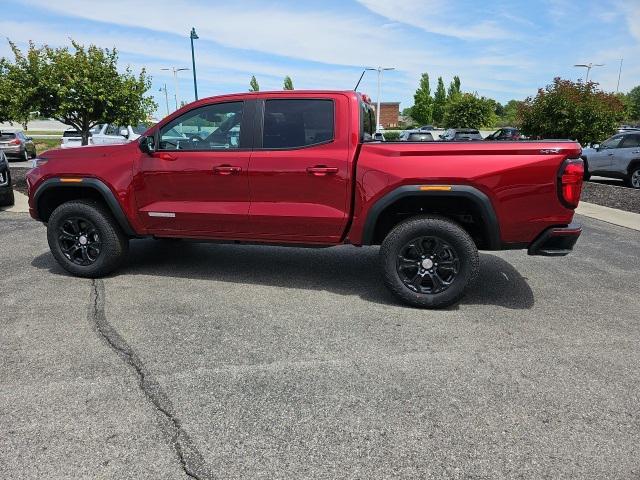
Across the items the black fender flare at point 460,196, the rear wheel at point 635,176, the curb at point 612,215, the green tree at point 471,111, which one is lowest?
the curb at point 612,215

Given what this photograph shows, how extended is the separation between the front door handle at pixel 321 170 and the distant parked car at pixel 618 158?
11577 mm

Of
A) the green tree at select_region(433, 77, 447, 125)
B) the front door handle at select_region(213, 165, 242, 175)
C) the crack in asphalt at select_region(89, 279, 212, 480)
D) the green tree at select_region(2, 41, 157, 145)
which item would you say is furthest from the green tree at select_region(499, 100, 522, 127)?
the crack in asphalt at select_region(89, 279, 212, 480)

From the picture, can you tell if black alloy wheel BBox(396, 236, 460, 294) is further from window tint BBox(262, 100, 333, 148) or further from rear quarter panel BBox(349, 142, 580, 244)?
window tint BBox(262, 100, 333, 148)

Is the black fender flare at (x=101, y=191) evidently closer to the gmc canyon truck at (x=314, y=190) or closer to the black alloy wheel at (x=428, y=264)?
the gmc canyon truck at (x=314, y=190)

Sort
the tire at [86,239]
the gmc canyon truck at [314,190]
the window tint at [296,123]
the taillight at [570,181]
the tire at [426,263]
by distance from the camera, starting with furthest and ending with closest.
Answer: the tire at [86,239] → the window tint at [296,123] → the tire at [426,263] → the gmc canyon truck at [314,190] → the taillight at [570,181]

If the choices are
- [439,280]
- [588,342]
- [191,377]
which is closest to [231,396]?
[191,377]

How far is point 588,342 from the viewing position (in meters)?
3.59

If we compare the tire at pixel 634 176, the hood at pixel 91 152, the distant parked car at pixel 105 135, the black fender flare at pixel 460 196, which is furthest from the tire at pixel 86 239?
the tire at pixel 634 176

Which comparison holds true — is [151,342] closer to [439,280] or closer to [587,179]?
[439,280]

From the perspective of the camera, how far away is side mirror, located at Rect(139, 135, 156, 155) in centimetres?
462

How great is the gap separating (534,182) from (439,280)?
1098 mm

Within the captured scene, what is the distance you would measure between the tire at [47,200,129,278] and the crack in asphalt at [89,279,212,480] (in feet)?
2.08

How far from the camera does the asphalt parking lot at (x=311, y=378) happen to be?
2316 millimetres

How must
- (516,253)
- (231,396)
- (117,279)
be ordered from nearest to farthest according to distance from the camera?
(231,396) → (117,279) → (516,253)
